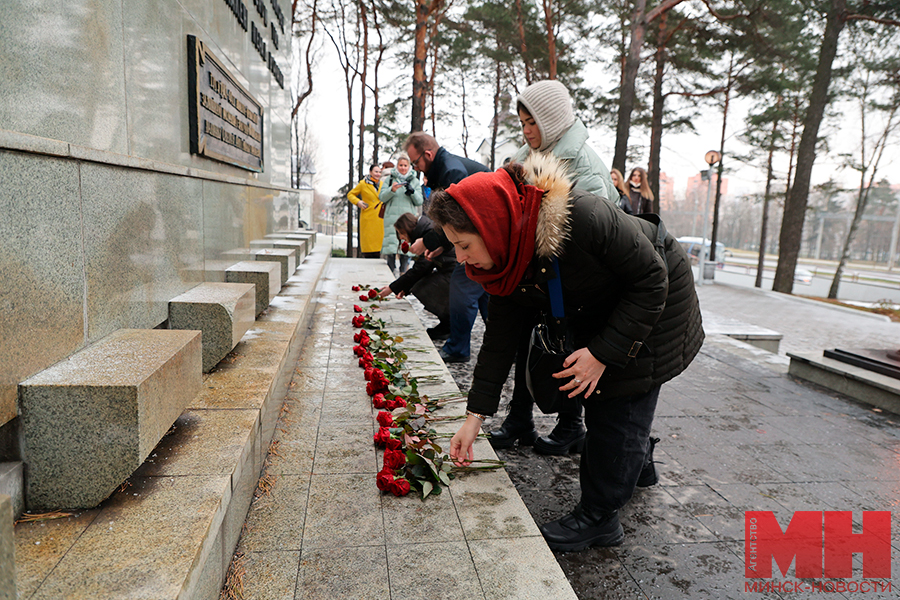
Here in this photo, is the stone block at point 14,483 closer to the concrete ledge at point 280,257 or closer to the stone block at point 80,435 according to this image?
the stone block at point 80,435

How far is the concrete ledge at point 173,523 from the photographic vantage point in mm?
1319

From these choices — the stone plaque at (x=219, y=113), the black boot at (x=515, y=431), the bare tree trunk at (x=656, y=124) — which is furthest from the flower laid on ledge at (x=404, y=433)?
the bare tree trunk at (x=656, y=124)

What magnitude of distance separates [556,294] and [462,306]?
275 centimetres

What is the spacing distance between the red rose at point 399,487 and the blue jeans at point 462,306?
2519mm

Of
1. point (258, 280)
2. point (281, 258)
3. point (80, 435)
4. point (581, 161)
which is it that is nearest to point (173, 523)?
point (80, 435)

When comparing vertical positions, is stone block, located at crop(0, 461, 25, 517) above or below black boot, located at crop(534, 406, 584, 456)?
above

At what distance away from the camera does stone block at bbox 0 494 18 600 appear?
1073 millimetres

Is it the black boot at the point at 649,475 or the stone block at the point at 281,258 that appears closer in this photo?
the black boot at the point at 649,475

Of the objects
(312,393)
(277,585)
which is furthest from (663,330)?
(312,393)

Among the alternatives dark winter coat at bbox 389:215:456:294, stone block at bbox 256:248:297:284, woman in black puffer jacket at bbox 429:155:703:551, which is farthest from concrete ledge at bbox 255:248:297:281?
woman in black puffer jacket at bbox 429:155:703:551

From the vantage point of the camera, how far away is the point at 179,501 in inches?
65.0

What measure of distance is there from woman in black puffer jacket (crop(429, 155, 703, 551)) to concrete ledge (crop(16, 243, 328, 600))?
2.76 ft

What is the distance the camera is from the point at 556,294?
1972 mm

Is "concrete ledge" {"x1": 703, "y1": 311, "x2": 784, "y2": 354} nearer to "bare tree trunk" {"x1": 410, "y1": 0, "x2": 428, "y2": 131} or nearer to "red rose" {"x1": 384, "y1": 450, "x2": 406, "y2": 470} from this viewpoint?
"red rose" {"x1": 384, "y1": 450, "x2": 406, "y2": 470}
